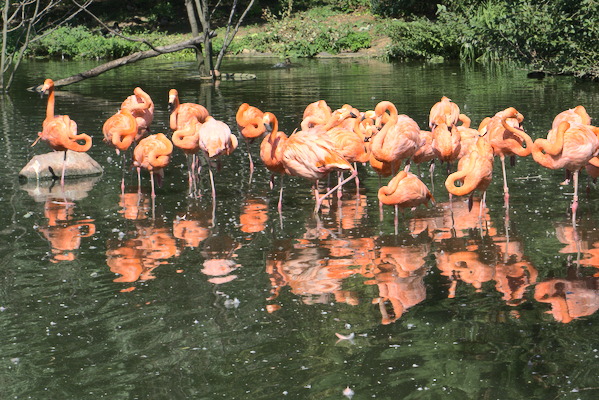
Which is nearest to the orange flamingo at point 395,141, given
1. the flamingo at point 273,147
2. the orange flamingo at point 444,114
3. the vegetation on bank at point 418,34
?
the flamingo at point 273,147

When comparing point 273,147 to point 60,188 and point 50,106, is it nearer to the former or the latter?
point 60,188

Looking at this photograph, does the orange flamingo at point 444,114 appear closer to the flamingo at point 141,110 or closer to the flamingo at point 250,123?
the flamingo at point 250,123

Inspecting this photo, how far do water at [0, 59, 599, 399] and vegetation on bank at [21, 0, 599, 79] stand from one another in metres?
8.99

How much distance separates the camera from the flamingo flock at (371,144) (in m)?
7.74

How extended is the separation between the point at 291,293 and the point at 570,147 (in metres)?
3.00

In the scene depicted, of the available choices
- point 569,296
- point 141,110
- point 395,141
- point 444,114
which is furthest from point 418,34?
point 569,296

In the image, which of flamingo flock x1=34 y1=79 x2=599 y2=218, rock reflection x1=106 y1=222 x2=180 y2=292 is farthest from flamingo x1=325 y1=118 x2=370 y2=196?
rock reflection x1=106 y1=222 x2=180 y2=292

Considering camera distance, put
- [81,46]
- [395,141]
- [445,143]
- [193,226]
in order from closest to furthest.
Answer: [193,226] < [395,141] < [445,143] < [81,46]

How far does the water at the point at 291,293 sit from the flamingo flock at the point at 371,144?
15.2 inches

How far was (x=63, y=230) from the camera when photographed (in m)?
7.99

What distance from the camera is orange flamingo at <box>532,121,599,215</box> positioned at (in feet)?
24.9

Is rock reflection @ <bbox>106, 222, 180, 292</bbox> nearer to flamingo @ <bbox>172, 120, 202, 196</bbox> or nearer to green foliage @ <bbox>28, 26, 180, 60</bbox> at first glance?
flamingo @ <bbox>172, 120, 202, 196</bbox>

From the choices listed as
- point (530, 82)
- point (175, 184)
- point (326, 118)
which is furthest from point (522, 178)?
point (530, 82)

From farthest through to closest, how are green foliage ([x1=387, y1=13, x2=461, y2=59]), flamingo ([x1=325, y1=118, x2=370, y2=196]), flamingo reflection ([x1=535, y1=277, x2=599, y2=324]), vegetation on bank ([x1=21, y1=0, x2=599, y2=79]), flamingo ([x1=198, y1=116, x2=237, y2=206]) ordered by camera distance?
1. green foliage ([x1=387, y1=13, x2=461, y2=59])
2. vegetation on bank ([x1=21, y1=0, x2=599, y2=79])
3. flamingo ([x1=198, y1=116, x2=237, y2=206])
4. flamingo ([x1=325, y1=118, x2=370, y2=196])
5. flamingo reflection ([x1=535, y1=277, x2=599, y2=324])
